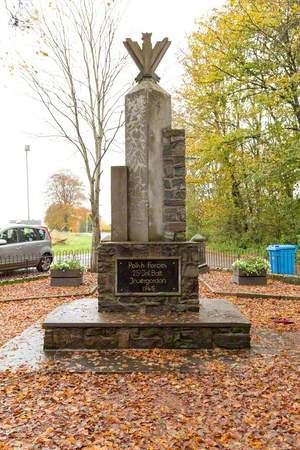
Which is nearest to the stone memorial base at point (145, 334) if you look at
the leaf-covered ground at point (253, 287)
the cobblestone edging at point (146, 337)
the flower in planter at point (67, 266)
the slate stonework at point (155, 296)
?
the cobblestone edging at point (146, 337)

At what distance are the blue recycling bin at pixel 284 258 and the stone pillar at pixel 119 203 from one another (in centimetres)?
846

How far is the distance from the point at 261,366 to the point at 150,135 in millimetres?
3791

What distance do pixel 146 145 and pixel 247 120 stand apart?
17.2 metres

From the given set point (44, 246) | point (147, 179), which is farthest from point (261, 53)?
point (147, 179)

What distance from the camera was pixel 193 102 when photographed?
2055 cm

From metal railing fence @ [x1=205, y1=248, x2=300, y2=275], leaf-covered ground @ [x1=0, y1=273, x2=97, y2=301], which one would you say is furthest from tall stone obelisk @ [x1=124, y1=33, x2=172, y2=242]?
metal railing fence @ [x1=205, y1=248, x2=300, y2=275]

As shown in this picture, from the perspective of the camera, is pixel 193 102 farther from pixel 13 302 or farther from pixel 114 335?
pixel 114 335

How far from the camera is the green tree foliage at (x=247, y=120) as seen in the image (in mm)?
15789

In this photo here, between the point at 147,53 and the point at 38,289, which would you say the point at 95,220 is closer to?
the point at 38,289

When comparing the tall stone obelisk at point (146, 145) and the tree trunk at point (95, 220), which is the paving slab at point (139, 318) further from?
the tree trunk at point (95, 220)

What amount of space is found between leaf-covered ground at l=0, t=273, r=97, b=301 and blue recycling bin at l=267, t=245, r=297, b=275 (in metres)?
6.06

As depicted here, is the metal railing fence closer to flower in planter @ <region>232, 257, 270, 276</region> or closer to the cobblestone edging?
flower in planter @ <region>232, 257, 270, 276</region>

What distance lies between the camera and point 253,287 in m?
11.7

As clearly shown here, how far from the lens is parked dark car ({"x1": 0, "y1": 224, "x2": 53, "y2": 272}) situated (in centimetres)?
1405
